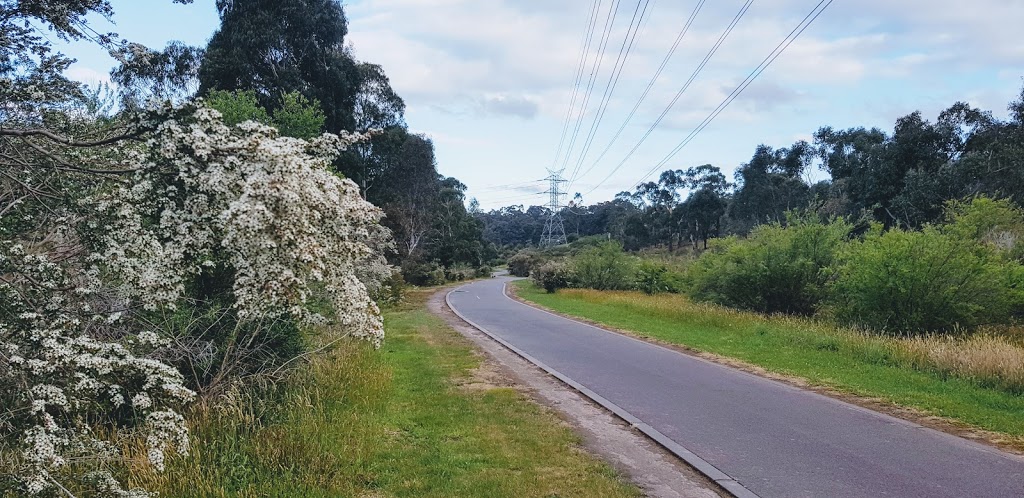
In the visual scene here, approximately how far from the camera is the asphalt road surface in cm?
555

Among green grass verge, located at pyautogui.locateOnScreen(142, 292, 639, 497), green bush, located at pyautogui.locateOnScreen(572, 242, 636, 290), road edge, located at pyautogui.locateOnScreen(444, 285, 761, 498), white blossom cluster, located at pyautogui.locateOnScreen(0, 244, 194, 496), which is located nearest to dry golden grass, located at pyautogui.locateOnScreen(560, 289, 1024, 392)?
road edge, located at pyautogui.locateOnScreen(444, 285, 761, 498)

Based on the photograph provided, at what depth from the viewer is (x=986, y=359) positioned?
32.6 ft

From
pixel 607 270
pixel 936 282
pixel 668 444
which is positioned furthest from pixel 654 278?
pixel 668 444

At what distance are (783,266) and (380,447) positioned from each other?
55.5 ft

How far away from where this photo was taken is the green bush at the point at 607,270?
37469 millimetres

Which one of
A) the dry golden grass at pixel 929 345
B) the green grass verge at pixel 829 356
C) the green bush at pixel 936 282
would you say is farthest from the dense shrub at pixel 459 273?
the green bush at pixel 936 282

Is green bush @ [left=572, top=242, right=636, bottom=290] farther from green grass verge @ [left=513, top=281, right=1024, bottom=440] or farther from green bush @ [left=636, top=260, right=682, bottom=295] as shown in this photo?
green grass verge @ [left=513, top=281, right=1024, bottom=440]

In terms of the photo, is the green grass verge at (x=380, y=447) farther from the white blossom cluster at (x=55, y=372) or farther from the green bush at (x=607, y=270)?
the green bush at (x=607, y=270)

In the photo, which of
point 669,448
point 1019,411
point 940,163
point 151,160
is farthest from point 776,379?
point 940,163

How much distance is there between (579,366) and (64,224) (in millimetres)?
8944

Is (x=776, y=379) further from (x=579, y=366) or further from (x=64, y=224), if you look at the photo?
(x=64, y=224)

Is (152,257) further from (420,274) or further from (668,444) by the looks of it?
(420,274)

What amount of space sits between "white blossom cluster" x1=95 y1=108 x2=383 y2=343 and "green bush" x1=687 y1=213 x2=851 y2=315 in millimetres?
18184

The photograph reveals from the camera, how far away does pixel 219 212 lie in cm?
458
